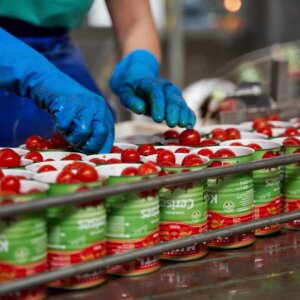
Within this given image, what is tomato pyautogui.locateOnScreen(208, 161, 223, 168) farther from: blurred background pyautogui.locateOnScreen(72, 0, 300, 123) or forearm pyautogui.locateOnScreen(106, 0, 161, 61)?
blurred background pyautogui.locateOnScreen(72, 0, 300, 123)

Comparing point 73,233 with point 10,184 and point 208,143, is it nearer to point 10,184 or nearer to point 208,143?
point 10,184

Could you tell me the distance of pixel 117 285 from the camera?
4.51 feet

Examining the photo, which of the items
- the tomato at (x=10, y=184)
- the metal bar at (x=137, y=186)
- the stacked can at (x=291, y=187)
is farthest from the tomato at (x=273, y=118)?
the tomato at (x=10, y=184)

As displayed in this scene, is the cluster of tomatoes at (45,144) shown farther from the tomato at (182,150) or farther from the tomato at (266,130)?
the tomato at (266,130)

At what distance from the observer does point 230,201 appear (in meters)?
1.57

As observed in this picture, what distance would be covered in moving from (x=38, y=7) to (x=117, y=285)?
1458mm

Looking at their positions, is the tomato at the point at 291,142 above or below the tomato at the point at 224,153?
above

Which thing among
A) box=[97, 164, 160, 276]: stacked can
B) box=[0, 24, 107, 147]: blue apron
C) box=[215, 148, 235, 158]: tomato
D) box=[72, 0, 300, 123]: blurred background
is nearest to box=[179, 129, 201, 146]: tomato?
box=[215, 148, 235, 158]: tomato

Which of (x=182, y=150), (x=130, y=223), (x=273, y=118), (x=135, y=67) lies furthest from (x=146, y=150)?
(x=273, y=118)

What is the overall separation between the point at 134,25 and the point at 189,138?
1.07 metres

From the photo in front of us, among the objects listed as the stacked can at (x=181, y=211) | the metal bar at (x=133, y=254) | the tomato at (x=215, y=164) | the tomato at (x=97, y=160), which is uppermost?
the tomato at (x=97, y=160)

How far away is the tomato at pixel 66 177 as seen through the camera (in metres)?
1.36

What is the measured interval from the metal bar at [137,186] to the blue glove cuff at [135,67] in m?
0.97

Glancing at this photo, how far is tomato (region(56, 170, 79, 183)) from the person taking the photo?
1.36 meters
